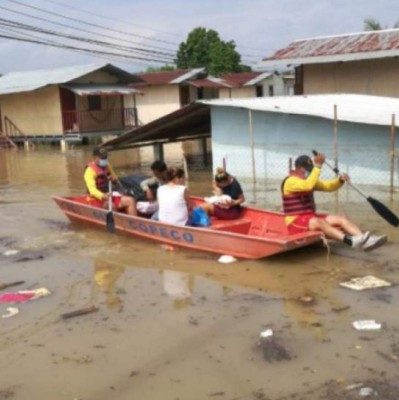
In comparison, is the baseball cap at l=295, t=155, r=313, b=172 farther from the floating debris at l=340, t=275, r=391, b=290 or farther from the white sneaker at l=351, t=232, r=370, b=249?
the floating debris at l=340, t=275, r=391, b=290

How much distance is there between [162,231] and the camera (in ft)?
27.9

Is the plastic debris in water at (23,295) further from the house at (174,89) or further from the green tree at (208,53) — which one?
the green tree at (208,53)

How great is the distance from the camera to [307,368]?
464 centimetres

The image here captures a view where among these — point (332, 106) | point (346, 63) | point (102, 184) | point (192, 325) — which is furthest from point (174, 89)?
point (192, 325)

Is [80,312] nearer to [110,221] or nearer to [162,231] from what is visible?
[162,231]

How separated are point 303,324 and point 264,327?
14.6 inches

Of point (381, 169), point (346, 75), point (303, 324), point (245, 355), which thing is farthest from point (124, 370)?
point (346, 75)

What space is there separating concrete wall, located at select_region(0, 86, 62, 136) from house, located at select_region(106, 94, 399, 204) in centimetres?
1391

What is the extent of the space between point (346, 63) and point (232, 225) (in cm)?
1127

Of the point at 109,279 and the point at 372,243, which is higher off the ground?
the point at 372,243

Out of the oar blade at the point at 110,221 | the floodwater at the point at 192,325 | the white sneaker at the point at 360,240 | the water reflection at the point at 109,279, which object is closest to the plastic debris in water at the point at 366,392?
the floodwater at the point at 192,325

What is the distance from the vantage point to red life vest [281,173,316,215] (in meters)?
7.51

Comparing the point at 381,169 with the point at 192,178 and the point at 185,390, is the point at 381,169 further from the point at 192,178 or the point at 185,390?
the point at 185,390

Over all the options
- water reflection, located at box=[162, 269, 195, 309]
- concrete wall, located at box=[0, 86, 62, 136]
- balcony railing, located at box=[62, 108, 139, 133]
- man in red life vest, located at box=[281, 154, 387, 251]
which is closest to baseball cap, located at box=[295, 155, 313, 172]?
man in red life vest, located at box=[281, 154, 387, 251]
